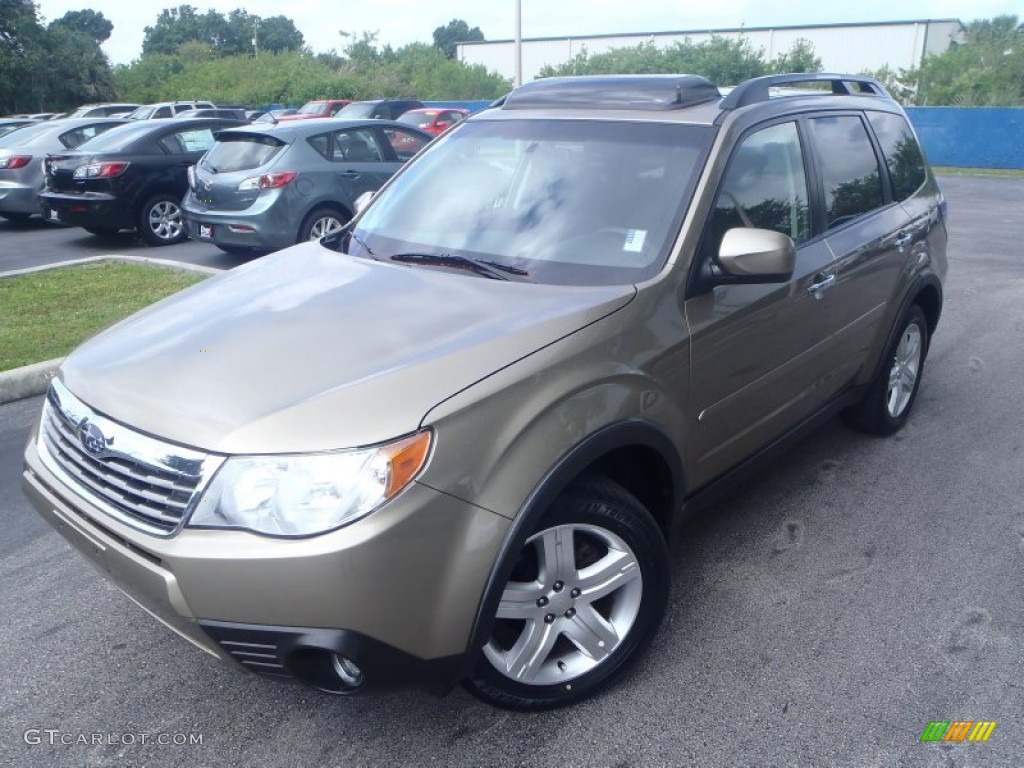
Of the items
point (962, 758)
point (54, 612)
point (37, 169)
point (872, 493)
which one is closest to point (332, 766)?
point (54, 612)

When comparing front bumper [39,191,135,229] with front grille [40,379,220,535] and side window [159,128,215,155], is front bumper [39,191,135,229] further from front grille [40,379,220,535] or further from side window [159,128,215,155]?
front grille [40,379,220,535]

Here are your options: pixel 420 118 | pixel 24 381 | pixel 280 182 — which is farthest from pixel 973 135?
pixel 24 381

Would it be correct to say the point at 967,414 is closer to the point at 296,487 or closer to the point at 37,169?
the point at 296,487

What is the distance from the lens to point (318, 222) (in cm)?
964

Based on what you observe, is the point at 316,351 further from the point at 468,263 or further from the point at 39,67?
the point at 39,67

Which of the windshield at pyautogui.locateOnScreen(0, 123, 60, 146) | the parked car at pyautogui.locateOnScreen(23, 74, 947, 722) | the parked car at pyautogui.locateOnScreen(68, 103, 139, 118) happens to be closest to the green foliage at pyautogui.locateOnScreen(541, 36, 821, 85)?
the parked car at pyautogui.locateOnScreen(68, 103, 139, 118)

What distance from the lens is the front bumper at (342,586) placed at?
2105 millimetres

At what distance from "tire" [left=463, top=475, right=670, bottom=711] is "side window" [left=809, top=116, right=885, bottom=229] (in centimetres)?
191

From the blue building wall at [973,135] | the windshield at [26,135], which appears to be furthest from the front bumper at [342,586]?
the blue building wall at [973,135]

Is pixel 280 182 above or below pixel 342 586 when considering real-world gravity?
above

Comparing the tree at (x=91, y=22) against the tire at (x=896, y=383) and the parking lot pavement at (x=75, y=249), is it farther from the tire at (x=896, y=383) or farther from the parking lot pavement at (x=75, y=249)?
the tire at (x=896, y=383)

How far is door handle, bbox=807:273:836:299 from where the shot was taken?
3.59 meters

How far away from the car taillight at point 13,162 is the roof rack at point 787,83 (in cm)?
1188

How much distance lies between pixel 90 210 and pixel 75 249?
0.82 meters
